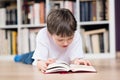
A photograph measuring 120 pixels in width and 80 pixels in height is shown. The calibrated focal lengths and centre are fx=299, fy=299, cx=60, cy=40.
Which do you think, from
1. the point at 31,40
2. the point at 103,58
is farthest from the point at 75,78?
the point at 31,40

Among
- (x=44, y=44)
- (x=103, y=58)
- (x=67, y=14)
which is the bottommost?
(x=103, y=58)

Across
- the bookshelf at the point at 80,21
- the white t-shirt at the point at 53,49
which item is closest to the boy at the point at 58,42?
the white t-shirt at the point at 53,49

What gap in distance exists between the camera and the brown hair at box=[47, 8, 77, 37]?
5.25 ft

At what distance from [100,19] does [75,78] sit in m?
1.45

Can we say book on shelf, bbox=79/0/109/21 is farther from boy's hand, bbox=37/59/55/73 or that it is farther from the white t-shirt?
boy's hand, bbox=37/59/55/73

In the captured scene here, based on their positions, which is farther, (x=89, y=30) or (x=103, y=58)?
(x=89, y=30)

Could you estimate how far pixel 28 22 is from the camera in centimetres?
292

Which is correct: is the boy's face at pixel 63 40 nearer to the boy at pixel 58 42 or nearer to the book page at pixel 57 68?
the boy at pixel 58 42

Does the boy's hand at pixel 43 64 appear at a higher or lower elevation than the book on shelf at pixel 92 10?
lower

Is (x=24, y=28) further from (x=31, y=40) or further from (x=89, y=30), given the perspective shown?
(x=89, y=30)

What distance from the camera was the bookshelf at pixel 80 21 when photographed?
2.77 meters

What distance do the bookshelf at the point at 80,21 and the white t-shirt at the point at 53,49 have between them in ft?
2.93

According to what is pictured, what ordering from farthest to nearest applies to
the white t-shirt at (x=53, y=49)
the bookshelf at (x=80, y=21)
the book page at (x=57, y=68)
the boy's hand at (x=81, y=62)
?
1. the bookshelf at (x=80, y=21)
2. the white t-shirt at (x=53, y=49)
3. the boy's hand at (x=81, y=62)
4. the book page at (x=57, y=68)

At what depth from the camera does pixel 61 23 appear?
1.62 meters
